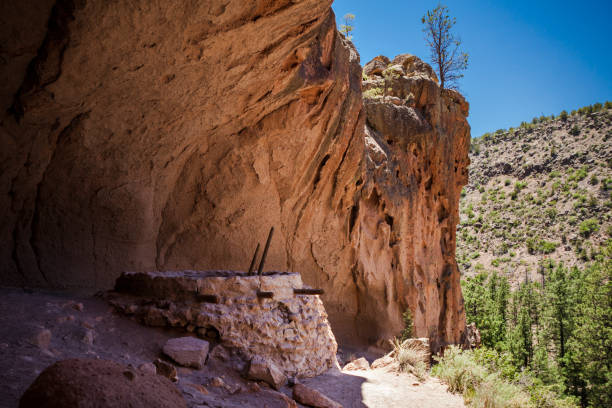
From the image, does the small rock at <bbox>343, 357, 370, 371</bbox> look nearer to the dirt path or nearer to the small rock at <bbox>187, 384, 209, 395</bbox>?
the dirt path

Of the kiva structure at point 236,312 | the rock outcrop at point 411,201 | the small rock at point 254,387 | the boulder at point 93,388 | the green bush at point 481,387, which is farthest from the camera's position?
the rock outcrop at point 411,201

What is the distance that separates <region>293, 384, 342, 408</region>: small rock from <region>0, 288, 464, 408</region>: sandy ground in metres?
0.28

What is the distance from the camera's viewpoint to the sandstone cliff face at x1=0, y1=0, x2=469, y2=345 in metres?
5.14

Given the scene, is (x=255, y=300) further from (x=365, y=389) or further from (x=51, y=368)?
(x=51, y=368)

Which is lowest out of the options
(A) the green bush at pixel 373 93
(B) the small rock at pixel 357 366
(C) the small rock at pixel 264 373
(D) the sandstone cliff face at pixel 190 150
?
(B) the small rock at pixel 357 366

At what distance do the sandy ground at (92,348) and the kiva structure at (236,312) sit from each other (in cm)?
20

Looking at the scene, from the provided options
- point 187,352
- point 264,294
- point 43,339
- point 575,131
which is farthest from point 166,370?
point 575,131

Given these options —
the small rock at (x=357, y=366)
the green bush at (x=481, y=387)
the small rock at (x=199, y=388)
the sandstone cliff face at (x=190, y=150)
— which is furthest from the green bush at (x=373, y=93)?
the small rock at (x=199, y=388)

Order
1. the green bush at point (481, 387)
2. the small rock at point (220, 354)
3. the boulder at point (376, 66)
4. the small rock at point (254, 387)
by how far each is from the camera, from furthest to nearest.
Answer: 1. the boulder at point (376, 66)
2. the green bush at point (481, 387)
3. the small rock at point (220, 354)
4. the small rock at point (254, 387)

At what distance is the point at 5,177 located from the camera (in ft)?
17.7

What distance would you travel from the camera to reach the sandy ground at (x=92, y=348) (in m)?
2.90

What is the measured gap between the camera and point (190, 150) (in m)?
7.68

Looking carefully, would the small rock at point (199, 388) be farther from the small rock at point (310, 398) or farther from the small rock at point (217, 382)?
the small rock at point (310, 398)

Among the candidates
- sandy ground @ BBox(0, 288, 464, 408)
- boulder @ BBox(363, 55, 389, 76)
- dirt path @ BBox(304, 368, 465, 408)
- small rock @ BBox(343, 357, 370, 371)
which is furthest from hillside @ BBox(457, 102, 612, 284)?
sandy ground @ BBox(0, 288, 464, 408)
